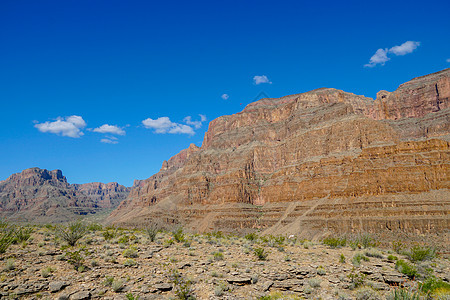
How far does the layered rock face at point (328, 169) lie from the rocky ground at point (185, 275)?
6360 cm

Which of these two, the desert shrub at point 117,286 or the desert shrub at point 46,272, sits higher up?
the desert shrub at point 46,272

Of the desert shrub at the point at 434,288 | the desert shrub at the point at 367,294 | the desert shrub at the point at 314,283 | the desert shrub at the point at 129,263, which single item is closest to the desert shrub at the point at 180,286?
the desert shrub at the point at 129,263

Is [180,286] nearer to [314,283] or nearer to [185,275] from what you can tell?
[185,275]

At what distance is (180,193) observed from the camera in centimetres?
17250

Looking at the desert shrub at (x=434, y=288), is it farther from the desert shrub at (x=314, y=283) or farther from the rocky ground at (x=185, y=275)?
the desert shrub at (x=314, y=283)

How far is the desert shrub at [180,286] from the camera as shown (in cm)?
1145

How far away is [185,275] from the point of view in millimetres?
13930

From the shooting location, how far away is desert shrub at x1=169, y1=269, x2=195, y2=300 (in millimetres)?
11455

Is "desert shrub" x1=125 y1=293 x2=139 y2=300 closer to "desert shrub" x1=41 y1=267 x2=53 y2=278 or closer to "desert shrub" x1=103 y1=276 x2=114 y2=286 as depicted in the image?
"desert shrub" x1=103 y1=276 x2=114 y2=286

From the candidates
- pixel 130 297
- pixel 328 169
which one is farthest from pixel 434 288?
pixel 328 169

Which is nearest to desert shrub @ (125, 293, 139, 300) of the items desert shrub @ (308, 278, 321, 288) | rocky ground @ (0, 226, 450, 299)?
rocky ground @ (0, 226, 450, 299)

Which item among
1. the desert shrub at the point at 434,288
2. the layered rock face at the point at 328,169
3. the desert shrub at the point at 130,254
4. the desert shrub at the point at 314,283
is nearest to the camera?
the desert shrub at the point at 434,288

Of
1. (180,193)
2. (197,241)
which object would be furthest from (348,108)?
(197,241)

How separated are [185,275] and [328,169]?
10014cm
